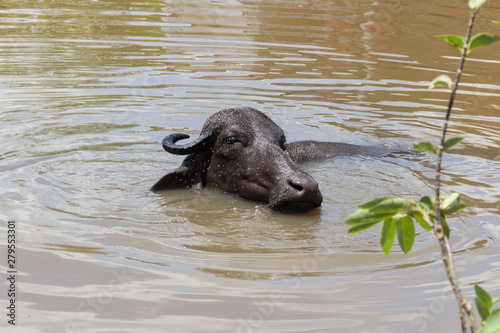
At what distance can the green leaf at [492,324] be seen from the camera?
Result: 1.75 metres

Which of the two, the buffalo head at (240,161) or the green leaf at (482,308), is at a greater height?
the green leaf at (482,308)

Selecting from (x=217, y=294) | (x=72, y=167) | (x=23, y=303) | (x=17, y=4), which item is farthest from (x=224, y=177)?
(x=17, y=4)

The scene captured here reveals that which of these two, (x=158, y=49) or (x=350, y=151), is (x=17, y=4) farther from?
(x=350, y=151)

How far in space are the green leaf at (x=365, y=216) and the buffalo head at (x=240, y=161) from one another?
364cm

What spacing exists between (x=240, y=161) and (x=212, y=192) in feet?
1.46

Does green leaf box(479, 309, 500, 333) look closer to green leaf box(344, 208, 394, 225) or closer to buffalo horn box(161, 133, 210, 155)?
green leaf box(344, 208, 394, 225)

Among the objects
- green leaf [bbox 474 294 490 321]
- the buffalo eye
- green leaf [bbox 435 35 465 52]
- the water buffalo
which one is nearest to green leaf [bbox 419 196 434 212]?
green leaf [bbox 474 294 490 321]

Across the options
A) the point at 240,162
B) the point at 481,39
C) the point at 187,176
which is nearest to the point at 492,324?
the point at 481,39

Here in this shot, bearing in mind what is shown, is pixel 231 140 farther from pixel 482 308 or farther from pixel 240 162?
pixel 482 308

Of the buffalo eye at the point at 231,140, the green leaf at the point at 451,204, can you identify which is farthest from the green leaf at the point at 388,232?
the buffalo eye at the point at 231,140

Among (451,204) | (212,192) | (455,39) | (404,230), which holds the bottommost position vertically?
(212,192)

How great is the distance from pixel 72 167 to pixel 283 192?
2320 mm

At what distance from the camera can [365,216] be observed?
1981 mm

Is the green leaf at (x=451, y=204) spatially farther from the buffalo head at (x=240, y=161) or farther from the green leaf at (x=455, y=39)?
the buffalo head at (x=240, y=161)
